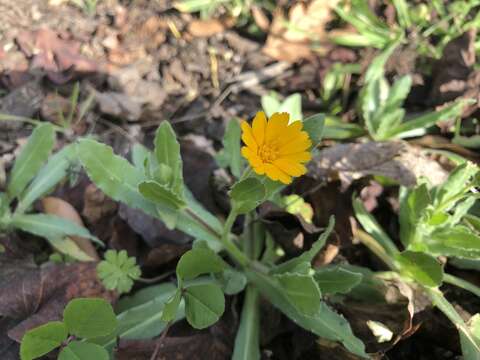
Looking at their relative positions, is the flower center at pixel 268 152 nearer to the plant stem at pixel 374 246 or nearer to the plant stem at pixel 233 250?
the plant stem at pixel 233 250

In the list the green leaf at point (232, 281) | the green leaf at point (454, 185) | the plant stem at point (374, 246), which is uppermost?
the green leaf at point (454, 185)

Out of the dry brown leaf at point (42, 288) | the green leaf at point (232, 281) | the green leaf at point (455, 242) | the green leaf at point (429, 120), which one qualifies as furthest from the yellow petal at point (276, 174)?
the green leaf at point (429, 120)

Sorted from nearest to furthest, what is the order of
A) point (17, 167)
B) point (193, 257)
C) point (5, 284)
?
1. point (193, 257)
2. point (5, 284)
3. point (17, 167)

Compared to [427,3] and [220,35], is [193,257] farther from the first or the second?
[427,3]

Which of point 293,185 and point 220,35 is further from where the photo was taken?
point 220,35

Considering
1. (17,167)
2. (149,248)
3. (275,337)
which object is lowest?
(275,337)

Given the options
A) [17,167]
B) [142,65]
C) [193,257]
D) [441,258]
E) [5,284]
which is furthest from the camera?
[142,65]

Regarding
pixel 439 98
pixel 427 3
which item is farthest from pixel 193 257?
pixel 427 3
